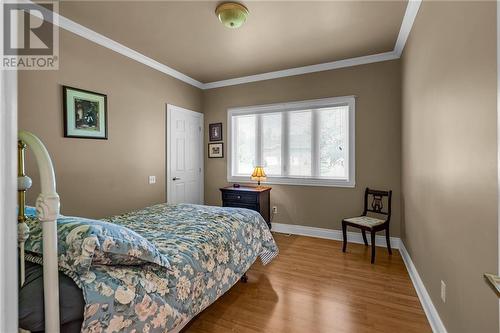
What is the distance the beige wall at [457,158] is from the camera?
1.14 m

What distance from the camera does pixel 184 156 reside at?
434 centimetres

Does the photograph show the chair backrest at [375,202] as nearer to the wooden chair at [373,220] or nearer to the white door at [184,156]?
the wooden chair at [373,220]

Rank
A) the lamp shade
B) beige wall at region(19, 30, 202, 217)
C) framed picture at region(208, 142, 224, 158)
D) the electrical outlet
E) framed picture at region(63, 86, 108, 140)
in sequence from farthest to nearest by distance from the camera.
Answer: framed picture at region(208, 142, 224, 158) < the lamp shade < framed picture at region(63, 86, 108, 140) < beige wall at region(19, 30, 202, 217) < the electrical outlet

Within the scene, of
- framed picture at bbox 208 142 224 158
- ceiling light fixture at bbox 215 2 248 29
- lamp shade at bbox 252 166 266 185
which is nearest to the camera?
ceiling light fixture at bbox 215 2 248 29

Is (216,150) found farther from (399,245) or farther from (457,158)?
(457,158)

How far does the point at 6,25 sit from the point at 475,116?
1836 millimetres

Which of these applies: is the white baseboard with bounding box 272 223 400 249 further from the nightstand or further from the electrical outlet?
the electrical outlet

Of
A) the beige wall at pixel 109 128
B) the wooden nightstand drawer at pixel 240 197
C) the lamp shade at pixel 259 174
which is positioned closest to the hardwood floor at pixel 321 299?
the wooden nightstand drawer at pixel 240 197

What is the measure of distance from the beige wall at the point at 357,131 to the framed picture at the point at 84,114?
220 centimetres

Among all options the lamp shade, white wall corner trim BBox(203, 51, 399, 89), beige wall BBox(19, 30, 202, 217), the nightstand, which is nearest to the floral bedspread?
beige wall BBox(19, 30, 202, 217)

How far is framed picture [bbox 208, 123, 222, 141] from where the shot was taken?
15.4 ft

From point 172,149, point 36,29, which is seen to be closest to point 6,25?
point 36,29

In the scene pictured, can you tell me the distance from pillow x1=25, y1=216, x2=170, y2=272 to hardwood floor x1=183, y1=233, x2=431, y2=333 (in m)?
0.89

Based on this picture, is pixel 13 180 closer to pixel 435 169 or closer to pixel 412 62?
pixel 435 169
